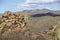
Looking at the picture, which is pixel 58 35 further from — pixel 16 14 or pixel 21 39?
pixel 21 39

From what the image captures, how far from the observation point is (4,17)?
44.3 metres

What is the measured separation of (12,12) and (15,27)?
8.24 m

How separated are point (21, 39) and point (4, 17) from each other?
768 inches

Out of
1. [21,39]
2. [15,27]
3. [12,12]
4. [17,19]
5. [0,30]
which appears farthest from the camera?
[12,12]

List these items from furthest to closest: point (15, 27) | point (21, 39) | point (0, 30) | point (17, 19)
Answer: point (17, 19) → point (15, 27) → point (0, 30) → point (21, 39)

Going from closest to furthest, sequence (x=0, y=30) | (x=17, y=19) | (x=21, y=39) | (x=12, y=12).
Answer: (x=21, y=39), (x=0, y=30), (x=17, y=19), (x=12, y=12)

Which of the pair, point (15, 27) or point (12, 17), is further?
point (12, 17)

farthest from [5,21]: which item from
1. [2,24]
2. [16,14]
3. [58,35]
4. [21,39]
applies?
[21,39]

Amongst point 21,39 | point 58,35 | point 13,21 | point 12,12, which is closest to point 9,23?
point 13,21

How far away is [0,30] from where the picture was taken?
36031 mm

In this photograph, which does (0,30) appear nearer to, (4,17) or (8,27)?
(8,27)

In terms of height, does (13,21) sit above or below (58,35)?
above

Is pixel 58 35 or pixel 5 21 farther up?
pixel 5 21

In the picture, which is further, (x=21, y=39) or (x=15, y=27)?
(x=15, y=27)
